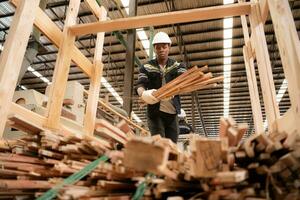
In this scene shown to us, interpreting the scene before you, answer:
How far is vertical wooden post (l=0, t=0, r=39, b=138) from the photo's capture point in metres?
2.11

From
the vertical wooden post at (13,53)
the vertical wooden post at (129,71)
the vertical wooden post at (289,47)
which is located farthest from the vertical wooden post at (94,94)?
the vertical wooden post at (129,71)

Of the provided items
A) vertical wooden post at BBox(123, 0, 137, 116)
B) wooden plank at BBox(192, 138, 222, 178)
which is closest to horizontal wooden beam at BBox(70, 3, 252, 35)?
wooden plank at BBox(192, 138, 222, 178)

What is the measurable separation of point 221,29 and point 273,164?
32.8 ft

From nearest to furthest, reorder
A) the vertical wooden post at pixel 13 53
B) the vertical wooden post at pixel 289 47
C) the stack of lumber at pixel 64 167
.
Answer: the stack of lumber at pixel 64 167 < the vertical wooden post at pixel 289 47 < the vertical wooden post at pixel 13 53

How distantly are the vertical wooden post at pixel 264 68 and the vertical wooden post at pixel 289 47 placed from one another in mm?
380

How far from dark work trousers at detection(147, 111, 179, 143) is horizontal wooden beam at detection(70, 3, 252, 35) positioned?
1.33 meters

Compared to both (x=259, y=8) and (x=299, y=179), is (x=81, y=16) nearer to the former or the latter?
(x=259, y=8)

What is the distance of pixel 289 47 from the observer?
191cm

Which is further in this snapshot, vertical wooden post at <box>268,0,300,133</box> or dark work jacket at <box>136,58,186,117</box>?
dark work jacket at <box>136,58,186,117</box>

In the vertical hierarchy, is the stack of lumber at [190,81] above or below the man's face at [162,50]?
below

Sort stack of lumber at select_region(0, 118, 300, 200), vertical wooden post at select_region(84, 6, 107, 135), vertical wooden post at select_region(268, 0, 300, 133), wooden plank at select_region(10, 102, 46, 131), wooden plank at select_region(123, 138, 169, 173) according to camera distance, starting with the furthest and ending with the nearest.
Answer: vertical wooden post at select_region(84, 6, 107, 135)
wooden plank at select_region(10, 102, 46, 131)
vertical wooden post at select_region(268, 0, 300, 133)
stack of lumber at select_region(0, 118, 300, 200)
wooden plank at select_region(123, 138, 169, 173)

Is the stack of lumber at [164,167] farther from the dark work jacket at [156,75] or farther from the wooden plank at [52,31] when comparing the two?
the dark work jacket at [156,75]

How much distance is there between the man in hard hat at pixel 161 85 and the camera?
12.6 feet

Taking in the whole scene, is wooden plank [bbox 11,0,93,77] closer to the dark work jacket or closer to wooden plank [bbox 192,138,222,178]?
the dark work jacket
